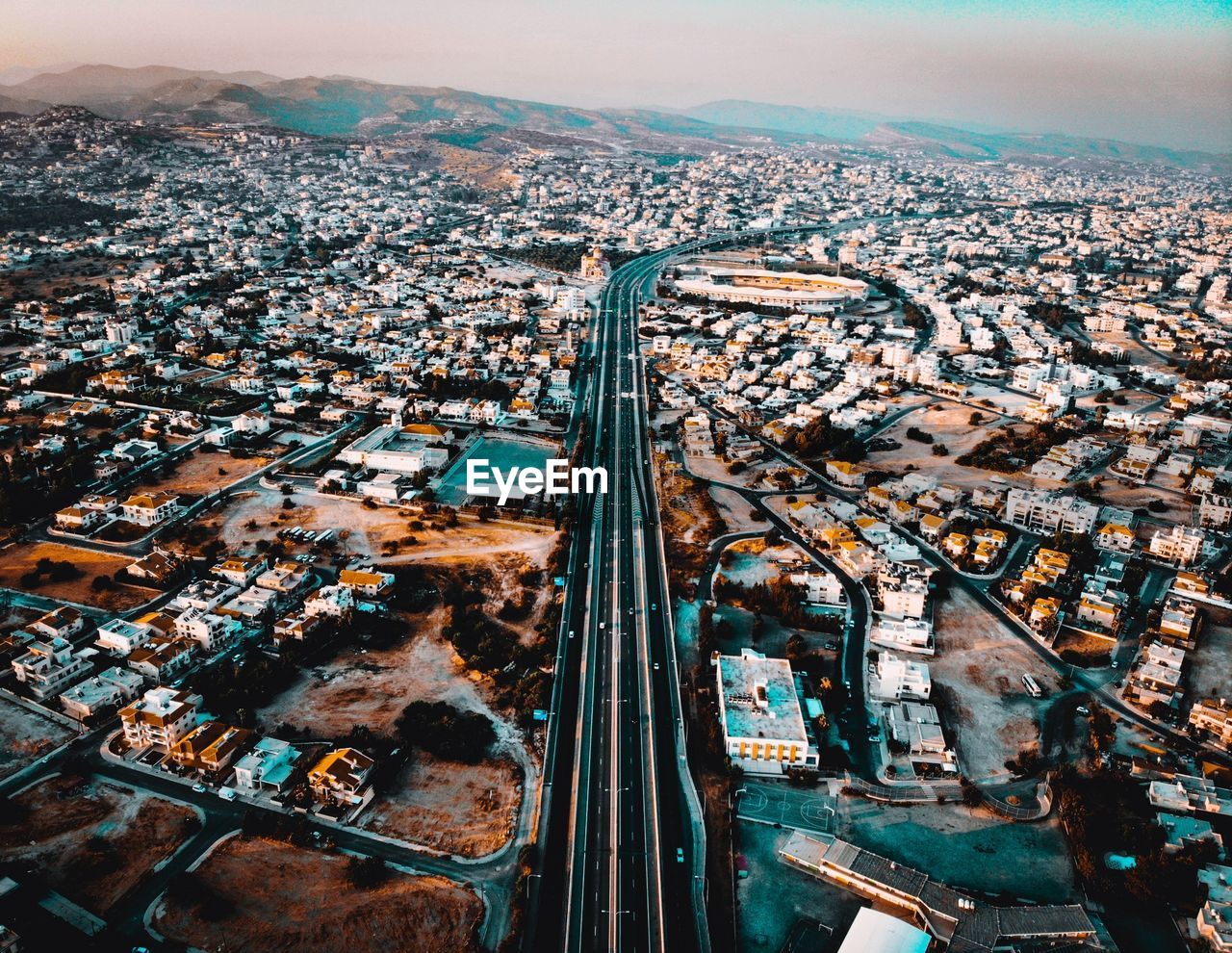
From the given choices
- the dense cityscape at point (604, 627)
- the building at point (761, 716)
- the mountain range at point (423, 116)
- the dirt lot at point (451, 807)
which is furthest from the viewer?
the mountain range at point (423, 116)

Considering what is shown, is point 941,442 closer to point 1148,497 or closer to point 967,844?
point 1148,497

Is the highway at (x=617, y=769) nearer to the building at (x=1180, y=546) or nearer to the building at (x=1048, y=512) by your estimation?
the building at (x=1048, y=512)

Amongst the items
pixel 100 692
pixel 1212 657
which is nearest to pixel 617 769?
pixel 100 692

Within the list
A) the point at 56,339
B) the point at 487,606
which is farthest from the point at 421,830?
the point at 56,339

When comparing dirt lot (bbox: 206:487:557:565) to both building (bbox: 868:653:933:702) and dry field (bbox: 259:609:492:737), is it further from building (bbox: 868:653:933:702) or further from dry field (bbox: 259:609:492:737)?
building (bbox: 868:653:933:702)

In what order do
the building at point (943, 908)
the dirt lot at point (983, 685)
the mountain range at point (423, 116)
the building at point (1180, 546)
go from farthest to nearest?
the mountain range at point (423, 116) < the building at point (1180, 546) < the dirt lot at point (983, 685) < the building at point (943, 908)

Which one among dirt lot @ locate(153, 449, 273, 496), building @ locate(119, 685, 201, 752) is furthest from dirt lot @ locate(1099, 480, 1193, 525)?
dirt lot @ locate(153, 449, 273, 496)

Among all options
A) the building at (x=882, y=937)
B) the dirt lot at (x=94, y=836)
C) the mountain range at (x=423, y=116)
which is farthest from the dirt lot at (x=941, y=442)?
the mountain range at (x=423, y=116)

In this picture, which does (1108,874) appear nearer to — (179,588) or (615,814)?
(615,814)
